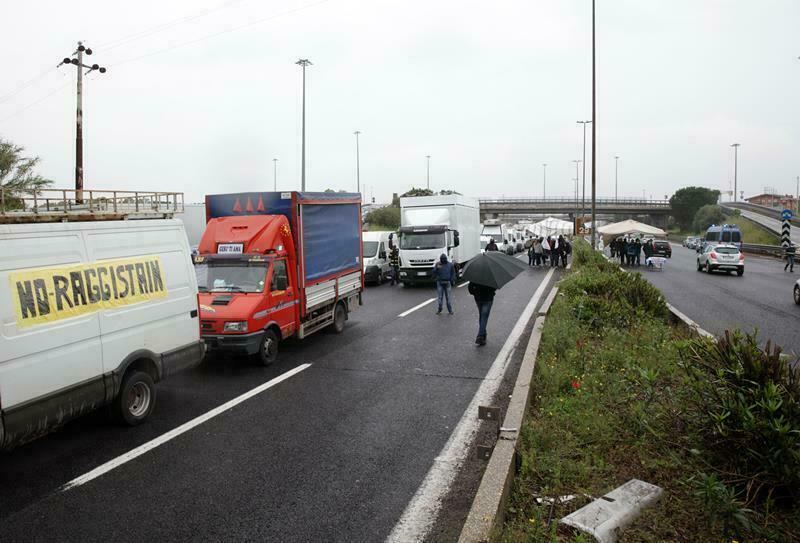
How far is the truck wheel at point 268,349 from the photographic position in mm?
9613

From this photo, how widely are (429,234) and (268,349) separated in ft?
44.6

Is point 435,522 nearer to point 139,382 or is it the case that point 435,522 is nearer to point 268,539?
point 268,539

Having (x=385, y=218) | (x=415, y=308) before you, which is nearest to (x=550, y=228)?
(x=385, y=218)

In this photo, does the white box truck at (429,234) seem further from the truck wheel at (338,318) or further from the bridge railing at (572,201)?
the bridge railing at (572,201)

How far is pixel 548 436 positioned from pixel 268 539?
2.85 metres

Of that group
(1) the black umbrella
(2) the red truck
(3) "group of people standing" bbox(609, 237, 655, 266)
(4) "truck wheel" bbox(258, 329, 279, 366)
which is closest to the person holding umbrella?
(1) the black umbrella

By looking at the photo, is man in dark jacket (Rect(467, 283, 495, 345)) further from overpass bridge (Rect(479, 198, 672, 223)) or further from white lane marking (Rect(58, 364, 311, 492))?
overpass bridge (Rect(479, 198, 672, 223))

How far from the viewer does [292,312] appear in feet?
34.7

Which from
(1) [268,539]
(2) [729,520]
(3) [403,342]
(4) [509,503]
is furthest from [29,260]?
(3) [403,342]

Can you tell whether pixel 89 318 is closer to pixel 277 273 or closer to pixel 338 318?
pixel 277 273

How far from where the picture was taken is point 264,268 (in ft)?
32.6

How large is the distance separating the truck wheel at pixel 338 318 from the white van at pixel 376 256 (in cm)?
946

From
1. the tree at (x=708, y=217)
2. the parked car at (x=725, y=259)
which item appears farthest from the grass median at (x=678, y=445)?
the tree at (x=708, y=217)

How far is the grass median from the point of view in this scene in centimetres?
412
